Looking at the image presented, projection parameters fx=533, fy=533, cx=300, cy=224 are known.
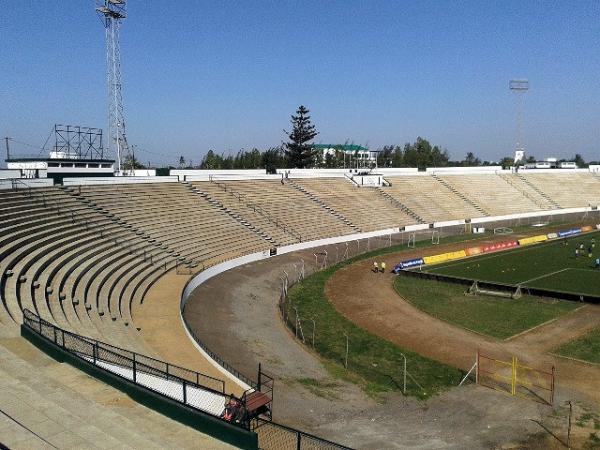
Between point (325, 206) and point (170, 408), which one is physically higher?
point (325, 206)

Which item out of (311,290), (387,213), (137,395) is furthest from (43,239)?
(387,213)

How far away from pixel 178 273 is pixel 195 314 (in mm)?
7137

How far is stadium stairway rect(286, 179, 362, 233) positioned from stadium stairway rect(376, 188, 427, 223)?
1230cm

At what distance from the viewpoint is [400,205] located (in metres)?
75.5

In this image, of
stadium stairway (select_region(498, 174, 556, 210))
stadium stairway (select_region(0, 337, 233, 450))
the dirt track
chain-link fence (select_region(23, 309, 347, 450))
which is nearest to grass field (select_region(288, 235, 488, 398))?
the dirt track

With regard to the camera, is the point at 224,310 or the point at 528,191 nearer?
the point at 224,310

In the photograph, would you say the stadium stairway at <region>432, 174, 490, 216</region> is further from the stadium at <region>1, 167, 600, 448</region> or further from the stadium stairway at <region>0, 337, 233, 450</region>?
the stadium stairway at <region>0, 337, 233, 450</region>

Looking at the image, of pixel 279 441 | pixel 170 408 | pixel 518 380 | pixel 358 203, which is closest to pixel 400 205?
pixel 358 203

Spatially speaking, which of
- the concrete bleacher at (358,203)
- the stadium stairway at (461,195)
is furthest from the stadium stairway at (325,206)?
the stadium stairway at (461,195)

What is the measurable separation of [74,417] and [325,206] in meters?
56.2

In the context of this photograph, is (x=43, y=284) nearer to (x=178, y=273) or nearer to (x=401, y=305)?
(x=178, y=273)

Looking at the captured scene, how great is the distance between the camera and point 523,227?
74.6 m

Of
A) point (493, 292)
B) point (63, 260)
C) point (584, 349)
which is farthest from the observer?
point (493, 292)

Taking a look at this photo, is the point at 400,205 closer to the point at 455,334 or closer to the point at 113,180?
the point at 113,180
